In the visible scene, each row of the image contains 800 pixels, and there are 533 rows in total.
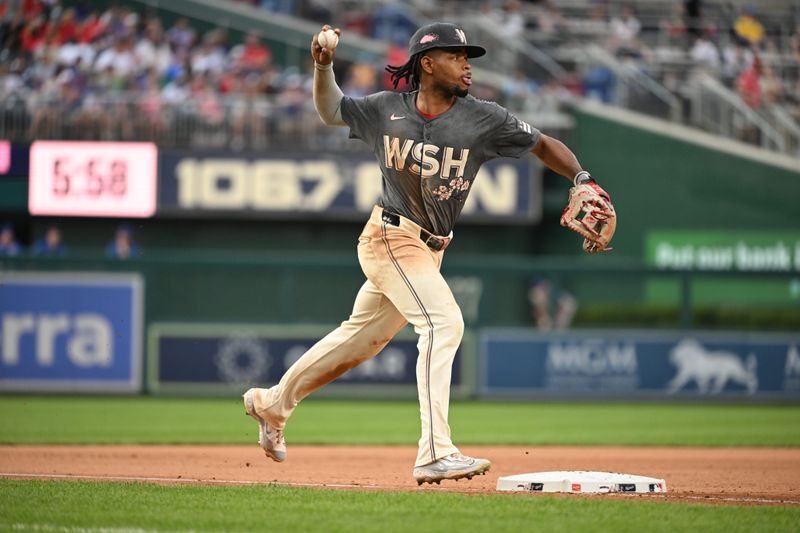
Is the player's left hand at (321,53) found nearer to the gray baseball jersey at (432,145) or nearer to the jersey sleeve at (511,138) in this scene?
the gray baseball jersey at (432,145)

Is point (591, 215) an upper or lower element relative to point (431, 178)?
lower

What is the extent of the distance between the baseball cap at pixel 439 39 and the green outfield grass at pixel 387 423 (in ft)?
16.3

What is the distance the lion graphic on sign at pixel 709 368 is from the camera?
54.4 ft

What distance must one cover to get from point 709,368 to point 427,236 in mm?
11036

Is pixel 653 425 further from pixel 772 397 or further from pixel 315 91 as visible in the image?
pixel 315 91

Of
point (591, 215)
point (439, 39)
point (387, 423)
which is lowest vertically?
point (387, 423)

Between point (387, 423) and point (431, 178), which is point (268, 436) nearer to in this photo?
point (431, 178)

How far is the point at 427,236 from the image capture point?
6.42 meters

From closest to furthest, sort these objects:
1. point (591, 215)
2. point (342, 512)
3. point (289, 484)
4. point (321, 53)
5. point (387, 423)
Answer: point (342, 512), point (321, 53), point (591, 215), point (289, 484), point (387, 423)

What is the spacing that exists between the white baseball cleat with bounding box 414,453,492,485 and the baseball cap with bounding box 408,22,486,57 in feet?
6.44

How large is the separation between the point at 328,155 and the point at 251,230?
2109 millimetres

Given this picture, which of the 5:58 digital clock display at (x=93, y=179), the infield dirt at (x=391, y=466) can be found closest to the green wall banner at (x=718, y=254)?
the 5:58 digital clock display at (x=93, y=179)

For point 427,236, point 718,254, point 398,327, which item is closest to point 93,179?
point 718,254

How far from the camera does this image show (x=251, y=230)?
21.6 meters
